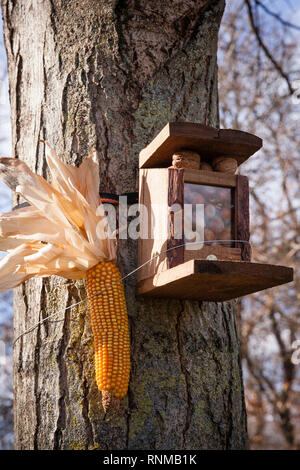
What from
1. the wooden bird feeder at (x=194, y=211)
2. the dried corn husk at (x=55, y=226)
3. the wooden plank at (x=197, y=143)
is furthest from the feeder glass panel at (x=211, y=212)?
the dried corn husk at (x=55, y=226)

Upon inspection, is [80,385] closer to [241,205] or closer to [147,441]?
[147,441]

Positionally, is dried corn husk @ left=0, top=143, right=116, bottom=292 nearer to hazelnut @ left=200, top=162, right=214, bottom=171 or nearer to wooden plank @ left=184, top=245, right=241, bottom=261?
wooden plank @ left=184, top=245, right=241, bottom=261

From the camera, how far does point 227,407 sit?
173cm

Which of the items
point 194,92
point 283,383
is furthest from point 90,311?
point 283,383

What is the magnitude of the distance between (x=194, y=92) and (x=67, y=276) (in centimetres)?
88

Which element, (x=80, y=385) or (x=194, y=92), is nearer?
(x=80, y=385)

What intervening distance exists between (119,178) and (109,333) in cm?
57

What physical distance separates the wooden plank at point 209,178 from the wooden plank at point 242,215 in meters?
0.02

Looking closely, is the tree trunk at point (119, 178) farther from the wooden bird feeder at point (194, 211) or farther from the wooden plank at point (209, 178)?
the wooden plank at point (209, 178)

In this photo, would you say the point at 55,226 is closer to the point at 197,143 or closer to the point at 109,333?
the point at 109,333

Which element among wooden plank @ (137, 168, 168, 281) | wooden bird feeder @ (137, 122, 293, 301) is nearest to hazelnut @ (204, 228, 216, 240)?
wooden bird feeder @ (137, 122, 293, 301)

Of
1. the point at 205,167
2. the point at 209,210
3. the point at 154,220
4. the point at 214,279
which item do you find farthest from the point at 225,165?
the point at 214,279
